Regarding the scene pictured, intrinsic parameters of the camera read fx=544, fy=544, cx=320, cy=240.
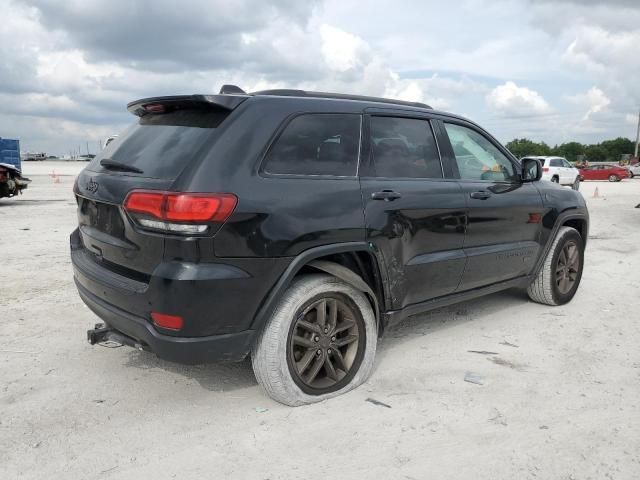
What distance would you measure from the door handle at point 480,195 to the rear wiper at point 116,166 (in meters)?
2.37

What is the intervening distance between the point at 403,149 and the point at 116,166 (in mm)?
1842

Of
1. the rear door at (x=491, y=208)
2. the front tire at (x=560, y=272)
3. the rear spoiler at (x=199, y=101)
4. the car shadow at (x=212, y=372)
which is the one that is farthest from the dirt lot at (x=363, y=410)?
the rear spoiler at (x=199, y=101)

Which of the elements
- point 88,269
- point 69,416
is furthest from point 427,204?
point 69,416

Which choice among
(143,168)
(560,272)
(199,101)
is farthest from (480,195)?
(143,168)

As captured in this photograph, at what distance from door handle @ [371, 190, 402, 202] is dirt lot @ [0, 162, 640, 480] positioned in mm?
1190

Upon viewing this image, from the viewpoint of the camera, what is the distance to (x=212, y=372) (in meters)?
3.64

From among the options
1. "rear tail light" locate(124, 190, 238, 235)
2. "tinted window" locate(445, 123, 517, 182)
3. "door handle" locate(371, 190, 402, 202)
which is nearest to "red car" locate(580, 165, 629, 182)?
"tinted window" locate(445, 123, 517, 182)

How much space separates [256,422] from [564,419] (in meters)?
1.72

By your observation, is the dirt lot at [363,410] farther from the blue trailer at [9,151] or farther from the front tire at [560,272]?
the blue trailer at [9,151]

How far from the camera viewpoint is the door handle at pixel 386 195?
10.9 ft

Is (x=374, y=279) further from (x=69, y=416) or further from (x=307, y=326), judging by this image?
(x=69, y=416)

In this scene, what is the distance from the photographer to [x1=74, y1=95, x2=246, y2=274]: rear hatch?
2.82 m

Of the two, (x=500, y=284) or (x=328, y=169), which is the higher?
Answer: (x=328, y=169)

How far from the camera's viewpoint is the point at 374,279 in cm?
343
